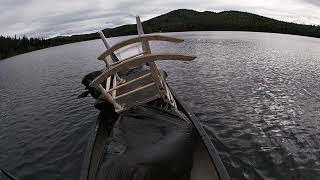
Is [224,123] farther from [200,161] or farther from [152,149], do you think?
[152,149]

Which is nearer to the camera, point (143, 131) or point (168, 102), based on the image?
point (143, 131)

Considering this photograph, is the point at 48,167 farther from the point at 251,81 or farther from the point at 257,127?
the point at 251,81

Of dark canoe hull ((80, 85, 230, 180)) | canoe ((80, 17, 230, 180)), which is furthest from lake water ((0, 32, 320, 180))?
canoe ((80, 17, 230, 180))

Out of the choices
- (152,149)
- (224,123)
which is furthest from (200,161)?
(224,123)

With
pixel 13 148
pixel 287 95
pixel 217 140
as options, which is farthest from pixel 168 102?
pixel 287 95

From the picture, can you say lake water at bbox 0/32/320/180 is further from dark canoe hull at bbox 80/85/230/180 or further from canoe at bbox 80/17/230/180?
canoe at bbox 80/17/230/180

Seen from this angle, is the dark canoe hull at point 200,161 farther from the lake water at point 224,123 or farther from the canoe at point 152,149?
the lake water at point 224,123

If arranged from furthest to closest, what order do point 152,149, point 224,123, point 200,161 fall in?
1. point 224,123
2. point 200,161
3. point 152,149

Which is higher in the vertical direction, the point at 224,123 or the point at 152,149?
the point at 152,149

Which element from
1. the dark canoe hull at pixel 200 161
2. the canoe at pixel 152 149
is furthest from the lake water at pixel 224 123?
the canoe at pixel 152 149

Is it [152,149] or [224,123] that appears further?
[224,123]

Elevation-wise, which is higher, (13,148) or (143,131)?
(143,131)

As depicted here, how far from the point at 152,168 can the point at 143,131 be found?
1.98 metres

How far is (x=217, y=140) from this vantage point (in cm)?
1608
